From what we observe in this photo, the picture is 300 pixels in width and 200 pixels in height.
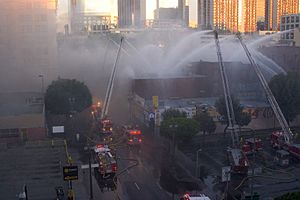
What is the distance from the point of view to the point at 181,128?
50.2 feet

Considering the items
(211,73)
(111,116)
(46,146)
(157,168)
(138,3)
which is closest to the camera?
(157,168)

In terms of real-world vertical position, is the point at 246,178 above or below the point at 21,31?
below

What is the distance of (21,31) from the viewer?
27875 mm

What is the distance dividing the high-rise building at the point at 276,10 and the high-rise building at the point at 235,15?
235 cm

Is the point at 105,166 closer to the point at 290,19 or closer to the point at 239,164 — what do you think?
the point at 239,164

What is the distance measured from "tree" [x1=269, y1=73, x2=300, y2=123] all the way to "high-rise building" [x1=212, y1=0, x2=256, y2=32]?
3778 centimetres

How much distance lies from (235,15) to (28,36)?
35.1 metres

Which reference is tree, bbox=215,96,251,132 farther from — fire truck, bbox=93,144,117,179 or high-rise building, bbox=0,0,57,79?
high-rise building, bbox=0,0,57,79

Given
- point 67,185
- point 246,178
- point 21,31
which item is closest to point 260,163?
point 246,178

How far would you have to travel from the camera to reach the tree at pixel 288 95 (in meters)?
18.6

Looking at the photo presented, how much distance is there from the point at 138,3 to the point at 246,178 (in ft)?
249

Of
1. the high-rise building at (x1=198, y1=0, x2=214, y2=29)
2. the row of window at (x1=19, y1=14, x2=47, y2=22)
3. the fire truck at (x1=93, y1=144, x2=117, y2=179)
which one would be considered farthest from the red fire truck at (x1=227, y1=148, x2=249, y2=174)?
the high-rise building at (x1=198, y1=0, x2=214, y2=29)

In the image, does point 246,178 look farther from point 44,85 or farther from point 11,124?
point 44,85

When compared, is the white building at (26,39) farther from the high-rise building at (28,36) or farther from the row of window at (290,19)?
the row of window at (290,19)
